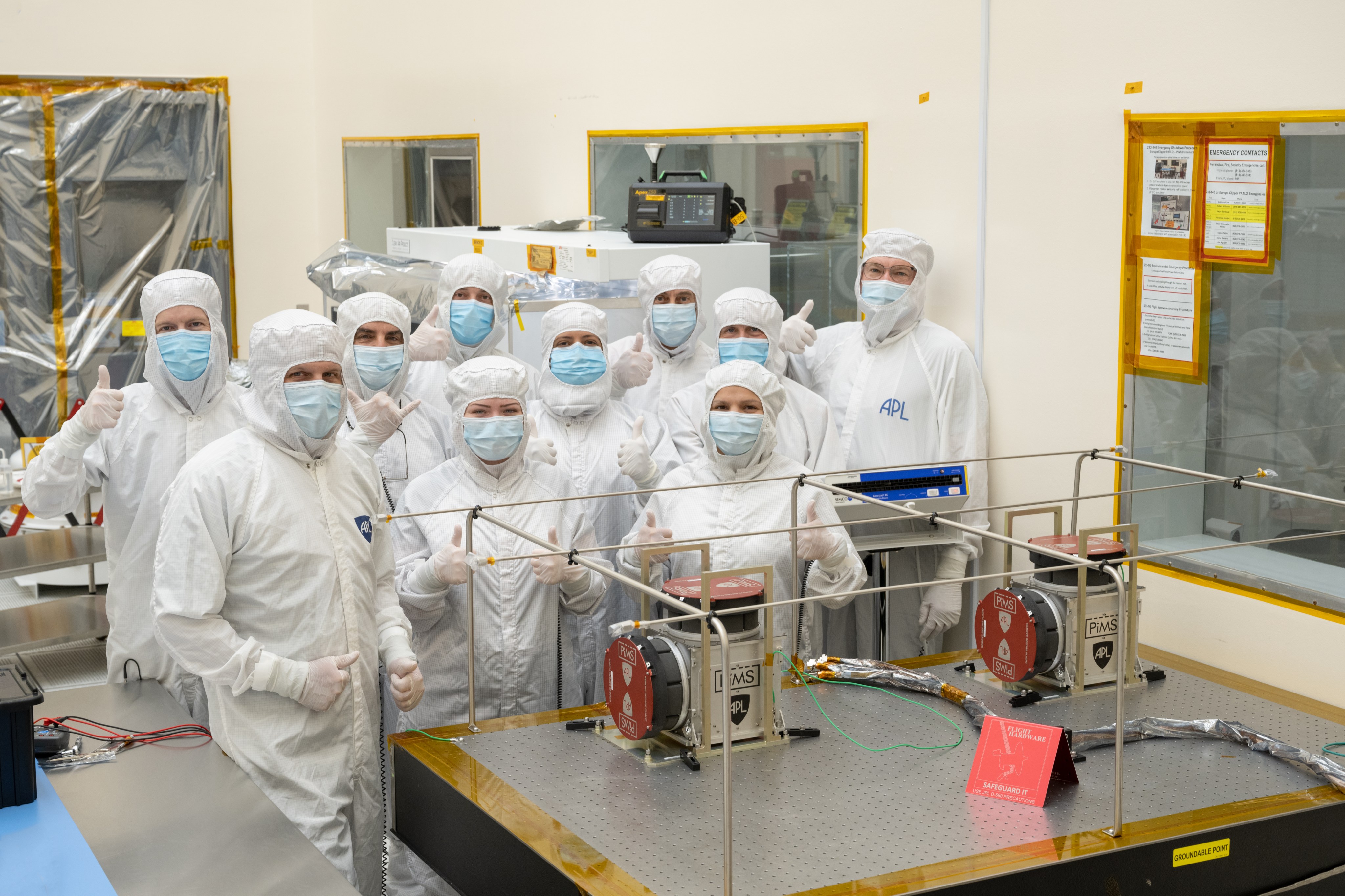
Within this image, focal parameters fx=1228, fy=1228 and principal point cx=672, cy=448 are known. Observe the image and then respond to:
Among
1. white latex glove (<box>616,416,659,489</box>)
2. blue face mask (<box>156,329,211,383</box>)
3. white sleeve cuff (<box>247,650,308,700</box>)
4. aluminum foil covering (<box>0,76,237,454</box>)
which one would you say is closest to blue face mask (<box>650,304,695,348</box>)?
white latex glove (<box>616,416,659,489</box>)

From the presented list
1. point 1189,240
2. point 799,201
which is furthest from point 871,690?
point 799,201

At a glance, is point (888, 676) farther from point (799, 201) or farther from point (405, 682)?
point (799, 201)

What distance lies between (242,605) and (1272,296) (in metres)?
2.23

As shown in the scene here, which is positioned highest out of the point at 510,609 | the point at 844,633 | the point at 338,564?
the point at 338,564

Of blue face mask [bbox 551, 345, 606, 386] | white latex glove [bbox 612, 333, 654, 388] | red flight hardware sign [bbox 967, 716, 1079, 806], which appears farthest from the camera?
white latex glove [bbox 612, 333, 654, 388]

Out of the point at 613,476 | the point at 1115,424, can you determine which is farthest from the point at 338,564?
the point at 1115,424

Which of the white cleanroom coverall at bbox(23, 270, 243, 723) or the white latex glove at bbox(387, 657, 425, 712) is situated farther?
the white cleanroom coverall at bbox(23, 270, 243, 723)

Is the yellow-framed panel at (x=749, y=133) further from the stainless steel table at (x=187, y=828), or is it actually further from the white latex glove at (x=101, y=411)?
the stainless steel table at (x=187, y=828)

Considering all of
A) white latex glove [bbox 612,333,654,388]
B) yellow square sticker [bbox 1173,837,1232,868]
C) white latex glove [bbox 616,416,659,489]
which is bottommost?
yellow square sticker [bbox 1173,837,1232,868]

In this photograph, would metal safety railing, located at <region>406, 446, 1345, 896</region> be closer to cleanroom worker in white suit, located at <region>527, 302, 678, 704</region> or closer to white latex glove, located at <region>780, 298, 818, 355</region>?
cleanroom worker in white suit, located at <region>527, 302, 678, 704</region>

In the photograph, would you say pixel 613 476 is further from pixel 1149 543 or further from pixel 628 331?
pixel 1149 543

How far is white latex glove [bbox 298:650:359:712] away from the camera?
209cm

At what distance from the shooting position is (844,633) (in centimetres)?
331

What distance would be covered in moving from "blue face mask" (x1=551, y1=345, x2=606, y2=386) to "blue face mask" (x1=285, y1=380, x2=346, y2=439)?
0.98m
